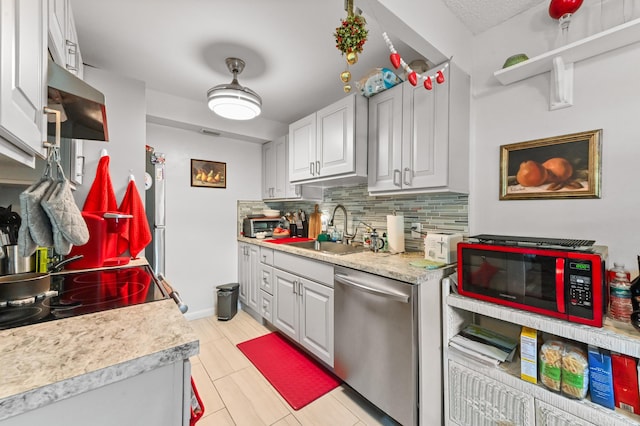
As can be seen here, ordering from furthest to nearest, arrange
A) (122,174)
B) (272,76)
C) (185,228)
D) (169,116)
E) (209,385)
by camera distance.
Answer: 1. (185,228)
2. (169,116)
3. (272,76)
4. (122,174)
5. (209,385)

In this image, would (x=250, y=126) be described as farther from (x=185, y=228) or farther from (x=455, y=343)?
(x=455, y=343)

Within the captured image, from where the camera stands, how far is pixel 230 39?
177 cm

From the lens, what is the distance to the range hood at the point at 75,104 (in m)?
0.90

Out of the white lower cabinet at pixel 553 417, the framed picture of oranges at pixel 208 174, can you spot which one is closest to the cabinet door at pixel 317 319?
the white lower cabinet at pixel 553 417

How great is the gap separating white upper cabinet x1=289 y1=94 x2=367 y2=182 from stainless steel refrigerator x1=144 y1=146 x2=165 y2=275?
1.29m

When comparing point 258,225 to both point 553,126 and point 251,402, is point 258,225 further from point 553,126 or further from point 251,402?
point 553,126

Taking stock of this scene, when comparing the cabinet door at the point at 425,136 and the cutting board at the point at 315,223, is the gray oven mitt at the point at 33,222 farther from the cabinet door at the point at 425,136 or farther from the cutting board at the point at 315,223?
the cutting board at the point at 315,223

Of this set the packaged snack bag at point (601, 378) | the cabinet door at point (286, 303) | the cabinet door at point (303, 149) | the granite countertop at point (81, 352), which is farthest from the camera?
the cabinet door at point (303, 149)

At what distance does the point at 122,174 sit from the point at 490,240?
2566 millimetres

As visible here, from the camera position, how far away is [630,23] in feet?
3.80

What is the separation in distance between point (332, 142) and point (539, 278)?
1.68 m

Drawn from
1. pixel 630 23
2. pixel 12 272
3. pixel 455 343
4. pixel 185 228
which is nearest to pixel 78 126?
pixel 12 272

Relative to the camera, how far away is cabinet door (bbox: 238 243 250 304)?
3.14 meters

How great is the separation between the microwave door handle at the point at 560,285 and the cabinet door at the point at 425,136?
713 mm
